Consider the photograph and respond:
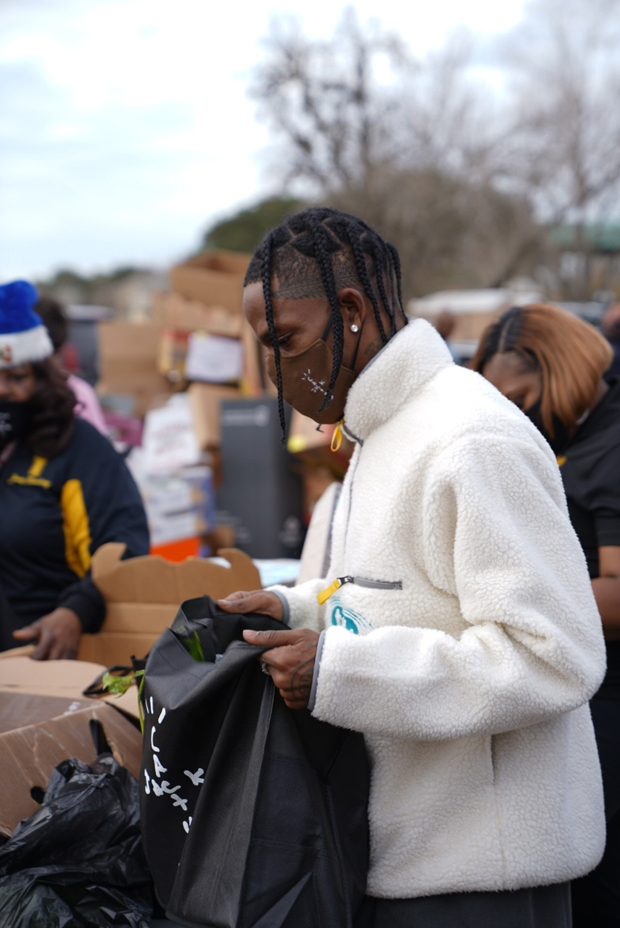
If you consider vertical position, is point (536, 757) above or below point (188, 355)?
above

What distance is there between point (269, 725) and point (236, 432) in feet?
15.2

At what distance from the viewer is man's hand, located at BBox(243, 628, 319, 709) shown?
101cm

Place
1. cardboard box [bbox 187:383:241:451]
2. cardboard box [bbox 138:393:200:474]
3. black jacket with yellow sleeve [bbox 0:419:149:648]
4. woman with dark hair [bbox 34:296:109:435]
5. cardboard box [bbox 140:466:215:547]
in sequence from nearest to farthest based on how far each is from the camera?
black jacket with yellow sleeve [bbox 0:419:149:648] → woman with dark hair [bbox 34:296:109:435] → cardboard box [bbox 140:466:215:547] → cardboard box [bbox 138:393:200:474] → cardboard box [bbox 187:383:241:451]

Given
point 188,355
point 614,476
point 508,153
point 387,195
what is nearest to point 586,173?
point 508,153

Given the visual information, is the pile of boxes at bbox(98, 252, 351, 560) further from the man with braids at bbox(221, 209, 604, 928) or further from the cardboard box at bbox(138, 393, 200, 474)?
the man with braids at bbox(221, 209, 604, 928)

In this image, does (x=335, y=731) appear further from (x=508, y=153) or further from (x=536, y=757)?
(x=508, y=153)

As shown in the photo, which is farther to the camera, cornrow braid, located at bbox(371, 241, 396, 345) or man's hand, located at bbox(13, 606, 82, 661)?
man's hand, located at bbox(13, 606, 82, 661)

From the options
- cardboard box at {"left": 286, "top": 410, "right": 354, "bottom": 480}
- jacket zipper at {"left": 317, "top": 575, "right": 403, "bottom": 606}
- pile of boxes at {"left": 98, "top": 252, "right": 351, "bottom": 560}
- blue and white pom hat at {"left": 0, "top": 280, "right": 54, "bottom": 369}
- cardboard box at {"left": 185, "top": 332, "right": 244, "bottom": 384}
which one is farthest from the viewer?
cardboard box at {"left": 185, "top": 332, "right": 244, "bottom": 384}

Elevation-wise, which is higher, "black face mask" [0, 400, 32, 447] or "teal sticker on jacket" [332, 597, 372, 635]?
"teal sticker on jacket" [332, 597, 372, 635]

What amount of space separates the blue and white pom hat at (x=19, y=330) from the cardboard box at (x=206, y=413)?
323 centimetres

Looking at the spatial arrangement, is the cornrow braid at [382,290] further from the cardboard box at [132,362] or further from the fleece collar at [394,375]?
the cardboard box at [132,362]

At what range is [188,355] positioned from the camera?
6.30 m

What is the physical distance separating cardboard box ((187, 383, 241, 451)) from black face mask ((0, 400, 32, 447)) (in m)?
3.35

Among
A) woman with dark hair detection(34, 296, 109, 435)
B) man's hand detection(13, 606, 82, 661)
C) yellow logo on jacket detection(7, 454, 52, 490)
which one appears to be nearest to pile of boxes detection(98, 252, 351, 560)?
woman with dark hair detection(34, 296, 109, 435)
